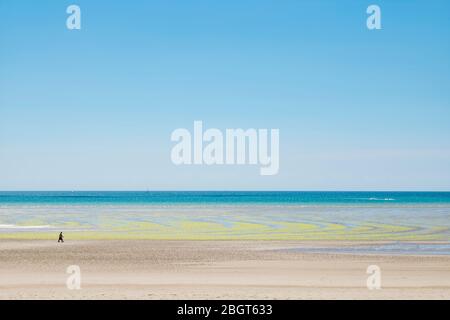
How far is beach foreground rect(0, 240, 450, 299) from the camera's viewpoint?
20.1 meters

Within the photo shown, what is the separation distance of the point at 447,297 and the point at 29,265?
1947 centimetres

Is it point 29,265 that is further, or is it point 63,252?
point 63,252

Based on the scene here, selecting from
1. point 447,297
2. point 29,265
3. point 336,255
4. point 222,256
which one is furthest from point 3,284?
point 336,255

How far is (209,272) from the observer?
26.2m

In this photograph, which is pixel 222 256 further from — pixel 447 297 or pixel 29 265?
pixel 447 297

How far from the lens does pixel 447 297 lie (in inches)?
750

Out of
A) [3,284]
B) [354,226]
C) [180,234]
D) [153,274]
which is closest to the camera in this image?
[3,284]

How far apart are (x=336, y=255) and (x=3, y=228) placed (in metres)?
34.2

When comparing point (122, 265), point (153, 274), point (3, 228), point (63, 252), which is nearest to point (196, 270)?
point (153, 274)

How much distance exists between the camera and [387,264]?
28953 millimetres

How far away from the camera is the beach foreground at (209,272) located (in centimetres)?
2009
